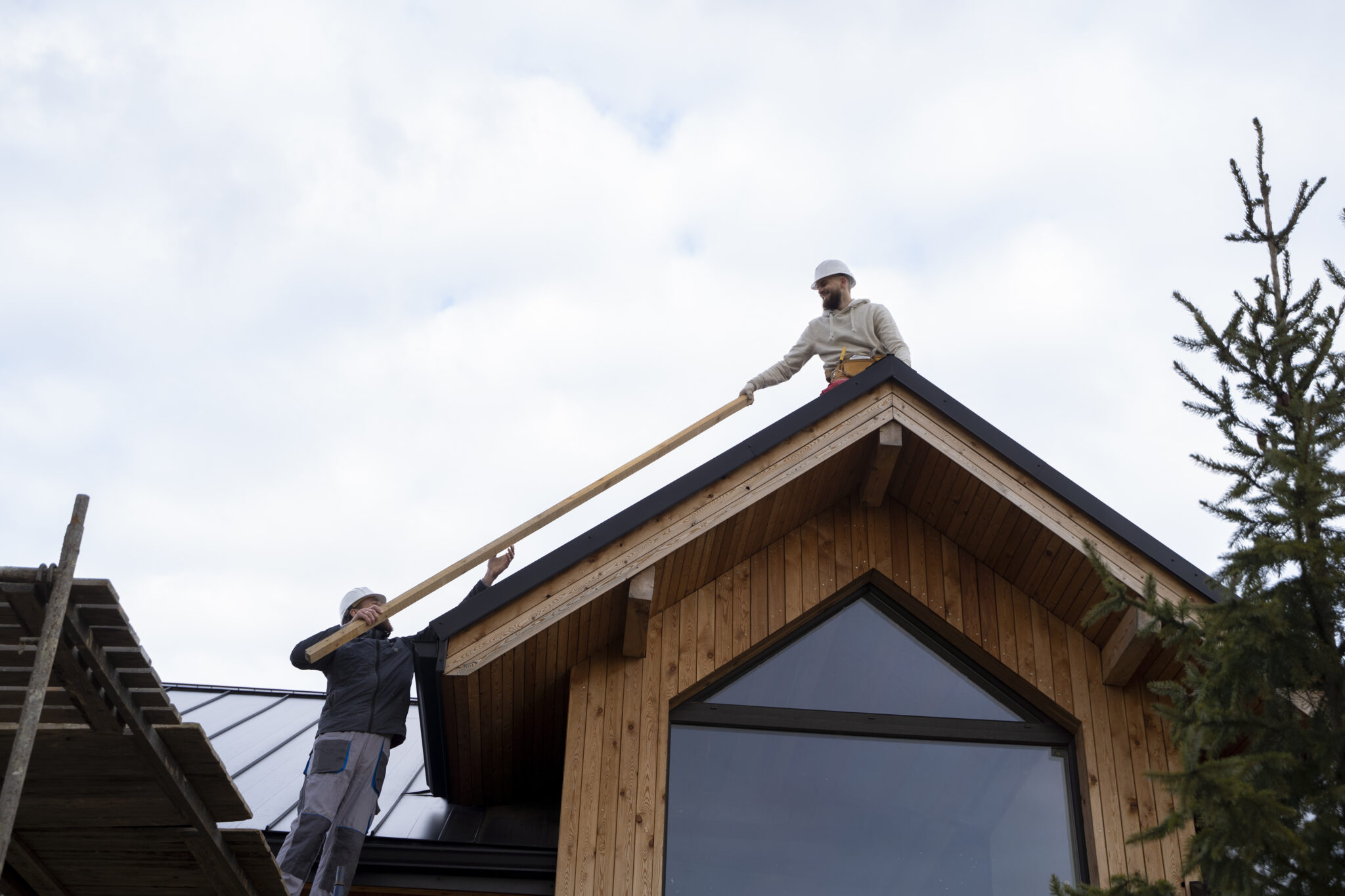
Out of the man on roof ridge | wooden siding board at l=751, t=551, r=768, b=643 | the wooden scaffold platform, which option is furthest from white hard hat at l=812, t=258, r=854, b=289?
the wooden scaffold platform

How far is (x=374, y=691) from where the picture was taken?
6.60 m

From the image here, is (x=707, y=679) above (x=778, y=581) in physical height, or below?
below

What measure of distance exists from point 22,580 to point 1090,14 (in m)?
12.9

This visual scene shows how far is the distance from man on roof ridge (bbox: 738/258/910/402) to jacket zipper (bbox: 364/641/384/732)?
119 inches

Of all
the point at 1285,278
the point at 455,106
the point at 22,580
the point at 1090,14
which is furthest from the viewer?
the point at 455,106

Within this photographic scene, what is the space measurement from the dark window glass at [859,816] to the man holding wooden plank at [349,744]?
1.60 meters

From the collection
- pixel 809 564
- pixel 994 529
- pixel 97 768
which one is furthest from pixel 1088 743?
pixel 97 768

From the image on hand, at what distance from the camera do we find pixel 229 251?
80.1 ft

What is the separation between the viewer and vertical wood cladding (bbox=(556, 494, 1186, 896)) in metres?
5.99

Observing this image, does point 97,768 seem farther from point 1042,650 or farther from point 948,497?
point 1042,650

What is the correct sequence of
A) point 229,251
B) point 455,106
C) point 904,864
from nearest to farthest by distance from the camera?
point 904,864 → point 455,106 → point 229,251

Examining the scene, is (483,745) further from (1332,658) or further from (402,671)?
(1332,658)

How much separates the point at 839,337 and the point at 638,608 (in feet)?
9.48

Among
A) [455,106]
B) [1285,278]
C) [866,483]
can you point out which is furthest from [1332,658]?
[455,106]
